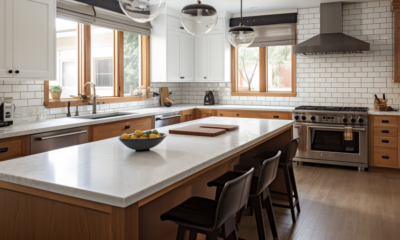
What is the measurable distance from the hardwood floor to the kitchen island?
1.25m

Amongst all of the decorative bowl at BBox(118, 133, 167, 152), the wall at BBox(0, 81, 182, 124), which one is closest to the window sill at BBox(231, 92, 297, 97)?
the wall at BBox(0, 81, 182, 124)

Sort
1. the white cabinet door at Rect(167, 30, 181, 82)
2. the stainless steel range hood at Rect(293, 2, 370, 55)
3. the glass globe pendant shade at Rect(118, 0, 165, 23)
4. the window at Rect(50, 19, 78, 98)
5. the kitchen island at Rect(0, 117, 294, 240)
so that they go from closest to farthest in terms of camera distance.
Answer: the kitchen island at Rect(0, 117, 294, 240) → the glass globe pendant shade at Rect(118, 0, 165, 23) → the window at Rect(50, 19, 78, 98) → the stainless steel range hood at Rect(293, 2, 370, 55) → the white cabinet door at Rect(167, 30, 181, 82)

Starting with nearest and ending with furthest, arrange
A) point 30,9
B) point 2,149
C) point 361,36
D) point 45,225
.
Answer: point 45,225 → point 2,149 → point 30,9 → point 361,36

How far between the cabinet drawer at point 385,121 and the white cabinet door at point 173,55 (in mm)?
3420

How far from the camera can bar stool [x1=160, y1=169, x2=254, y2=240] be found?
6.06 ft

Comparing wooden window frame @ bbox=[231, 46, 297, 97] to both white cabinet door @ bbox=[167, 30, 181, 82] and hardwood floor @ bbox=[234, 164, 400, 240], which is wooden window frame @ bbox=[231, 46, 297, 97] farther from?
hardwood floor @ bbox=[234, 164, 400, 240]

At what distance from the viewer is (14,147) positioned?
11.2 ft

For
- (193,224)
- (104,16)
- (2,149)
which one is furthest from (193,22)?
(104,16)

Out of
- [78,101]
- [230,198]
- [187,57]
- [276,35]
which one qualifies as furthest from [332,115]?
[230,198]

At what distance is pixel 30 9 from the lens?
379cm

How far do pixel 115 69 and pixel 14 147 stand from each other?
2680 mm

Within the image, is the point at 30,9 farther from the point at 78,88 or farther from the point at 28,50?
the point at 78,88

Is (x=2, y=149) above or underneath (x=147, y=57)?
underneath

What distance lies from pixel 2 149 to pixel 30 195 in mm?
1757
